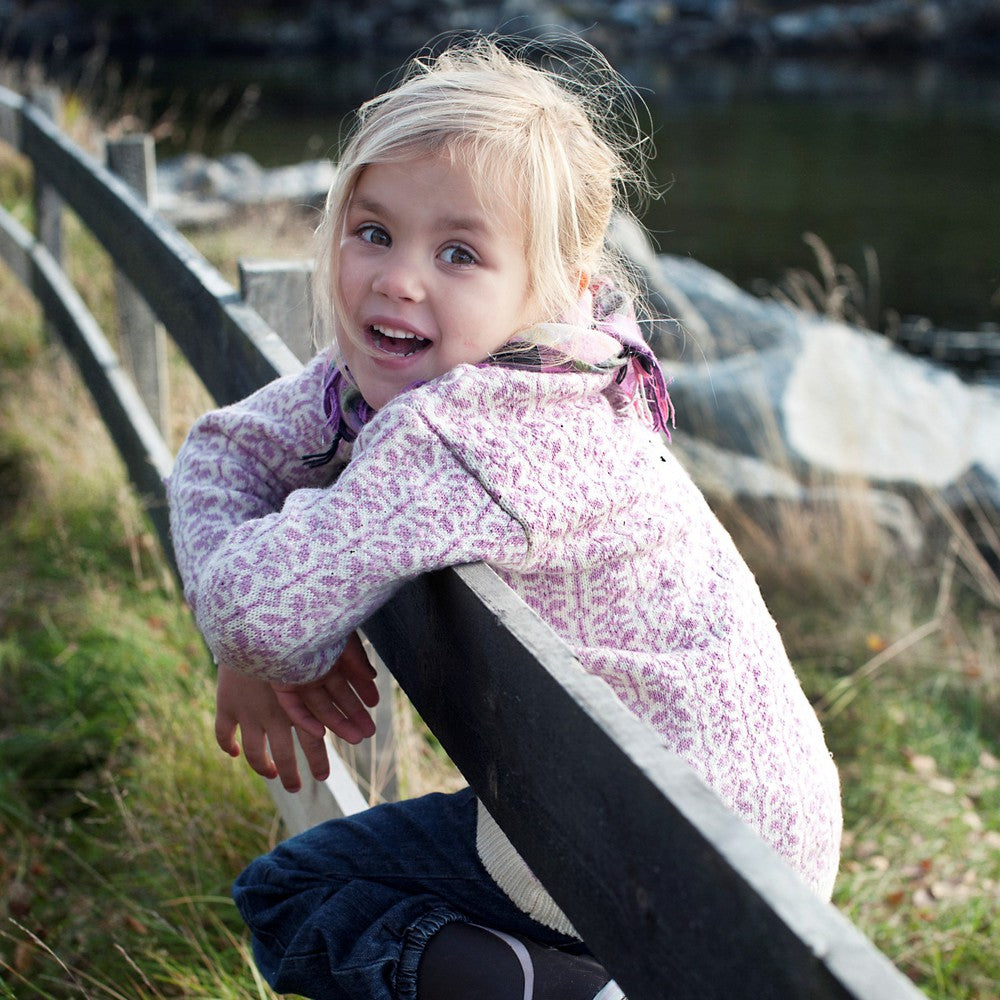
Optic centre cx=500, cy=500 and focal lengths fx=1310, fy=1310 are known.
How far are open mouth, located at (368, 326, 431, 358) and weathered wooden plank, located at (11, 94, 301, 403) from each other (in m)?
0.37

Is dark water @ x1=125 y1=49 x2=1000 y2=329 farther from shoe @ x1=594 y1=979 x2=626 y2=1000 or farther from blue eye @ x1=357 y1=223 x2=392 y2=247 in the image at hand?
shoe @ x1=594 y1=979 x2=626 y2=1000

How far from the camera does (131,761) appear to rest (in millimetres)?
2873

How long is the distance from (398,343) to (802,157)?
20.0 m

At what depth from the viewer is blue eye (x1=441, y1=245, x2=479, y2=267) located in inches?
63.7

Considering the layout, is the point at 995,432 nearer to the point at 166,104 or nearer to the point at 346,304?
the point at 346,304

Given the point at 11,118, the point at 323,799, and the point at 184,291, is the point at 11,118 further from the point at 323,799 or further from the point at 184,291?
the point at 323,799

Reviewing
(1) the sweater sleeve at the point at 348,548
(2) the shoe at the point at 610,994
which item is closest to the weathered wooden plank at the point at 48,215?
(1) the sweater sleeve at the point at 348,548

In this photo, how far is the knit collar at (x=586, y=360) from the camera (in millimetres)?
1596

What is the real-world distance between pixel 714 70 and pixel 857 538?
114ft

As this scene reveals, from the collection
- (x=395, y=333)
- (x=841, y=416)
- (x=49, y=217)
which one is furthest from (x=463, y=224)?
(x=841, y=416)

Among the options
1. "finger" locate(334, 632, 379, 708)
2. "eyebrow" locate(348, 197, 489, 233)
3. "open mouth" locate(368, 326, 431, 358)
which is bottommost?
"finger" locate(334, 632, 379, 708)

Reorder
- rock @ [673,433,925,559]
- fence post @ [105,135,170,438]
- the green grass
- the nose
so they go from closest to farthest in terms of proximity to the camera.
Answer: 1. the nose
2. the green grass
3. fence post @ [105,135,170,438]
4. rock @ [673,433,925,559]

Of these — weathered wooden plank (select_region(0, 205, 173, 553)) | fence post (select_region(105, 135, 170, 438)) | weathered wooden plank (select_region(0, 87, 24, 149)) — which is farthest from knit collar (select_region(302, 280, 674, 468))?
weathered wooden plank (select_region(0, 87, 24, 149))

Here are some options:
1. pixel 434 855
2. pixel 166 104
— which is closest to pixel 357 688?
pixel 434 855
